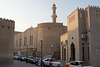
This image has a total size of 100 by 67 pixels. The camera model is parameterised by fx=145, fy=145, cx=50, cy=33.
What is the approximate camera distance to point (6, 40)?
27.2m

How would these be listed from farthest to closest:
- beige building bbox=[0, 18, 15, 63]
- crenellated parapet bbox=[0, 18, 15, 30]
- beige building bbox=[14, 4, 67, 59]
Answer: beige building bbox=[14, 4, 67, 59] → crenellated parapet bbox=[0, 18, 15, 30] → beige building bbox=[0, 18, 15, 63]

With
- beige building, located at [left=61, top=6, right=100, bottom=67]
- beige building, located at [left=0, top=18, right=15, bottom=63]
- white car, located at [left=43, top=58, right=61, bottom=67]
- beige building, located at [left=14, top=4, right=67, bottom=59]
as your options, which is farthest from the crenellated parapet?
beige building, located at [left=14, top=4, right=67, bottom=59]

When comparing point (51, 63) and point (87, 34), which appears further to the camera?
point (87, 34)

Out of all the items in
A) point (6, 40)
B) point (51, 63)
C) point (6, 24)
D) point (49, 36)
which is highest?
point (6, 24)

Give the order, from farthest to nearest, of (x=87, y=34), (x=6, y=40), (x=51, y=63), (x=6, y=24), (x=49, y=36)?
(x=49, y=36) → (x=6, y=24) → (x=6, y=40) → (x=87, y=34) → (x=51, y=63)

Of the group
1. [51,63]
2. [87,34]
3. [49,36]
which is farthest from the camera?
[49,36]

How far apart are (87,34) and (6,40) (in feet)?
48.4

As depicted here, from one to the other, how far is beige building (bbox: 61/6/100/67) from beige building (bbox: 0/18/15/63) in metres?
12.0

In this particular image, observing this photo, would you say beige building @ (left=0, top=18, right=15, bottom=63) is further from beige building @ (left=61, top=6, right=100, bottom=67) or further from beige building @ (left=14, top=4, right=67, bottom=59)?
beige building @ (left=14, top=4, right=67, bottom=59)

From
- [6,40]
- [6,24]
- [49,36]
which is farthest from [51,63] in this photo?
[49,36]

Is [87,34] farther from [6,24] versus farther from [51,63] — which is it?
[6,24]

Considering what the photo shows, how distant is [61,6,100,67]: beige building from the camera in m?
21.9

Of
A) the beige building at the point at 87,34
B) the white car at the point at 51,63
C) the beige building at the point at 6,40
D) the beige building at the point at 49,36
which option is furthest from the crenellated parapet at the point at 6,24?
the beige building at the point at 49,36

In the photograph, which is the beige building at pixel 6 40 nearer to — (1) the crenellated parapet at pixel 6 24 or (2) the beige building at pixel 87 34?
(1) the crenellated parapet at pixel 6 24
